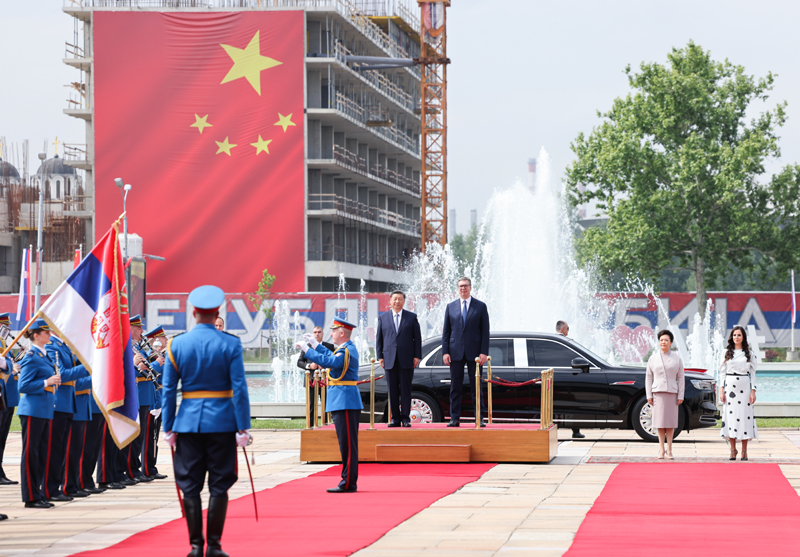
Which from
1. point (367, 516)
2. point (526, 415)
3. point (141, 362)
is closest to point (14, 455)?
point (141, 362)

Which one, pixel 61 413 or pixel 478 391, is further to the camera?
pixel 478 391

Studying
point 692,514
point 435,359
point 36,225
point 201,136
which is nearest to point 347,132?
point 201,136

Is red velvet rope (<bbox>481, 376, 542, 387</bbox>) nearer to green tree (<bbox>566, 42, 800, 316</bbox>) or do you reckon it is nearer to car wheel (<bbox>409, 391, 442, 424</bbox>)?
car wheel (<bbox>409, 391, 442, 424</bbox>)

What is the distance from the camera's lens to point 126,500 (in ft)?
36.1

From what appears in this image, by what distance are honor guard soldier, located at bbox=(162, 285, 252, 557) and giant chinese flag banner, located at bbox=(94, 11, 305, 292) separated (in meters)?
54.8

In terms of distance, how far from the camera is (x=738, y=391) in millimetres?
14867

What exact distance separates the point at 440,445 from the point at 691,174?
134ft

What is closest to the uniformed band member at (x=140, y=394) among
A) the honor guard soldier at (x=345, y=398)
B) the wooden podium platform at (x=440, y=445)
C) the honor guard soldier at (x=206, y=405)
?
the wooden podium platform at (x=440, y=445)

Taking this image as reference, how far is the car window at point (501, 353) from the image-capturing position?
659 inches

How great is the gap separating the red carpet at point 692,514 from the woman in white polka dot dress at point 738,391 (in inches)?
42.9

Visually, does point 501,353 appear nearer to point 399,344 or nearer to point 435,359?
point 435,359

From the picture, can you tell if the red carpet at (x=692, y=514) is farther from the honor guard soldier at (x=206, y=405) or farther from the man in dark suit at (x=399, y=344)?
the man in dark suit at (x=399, y=344)

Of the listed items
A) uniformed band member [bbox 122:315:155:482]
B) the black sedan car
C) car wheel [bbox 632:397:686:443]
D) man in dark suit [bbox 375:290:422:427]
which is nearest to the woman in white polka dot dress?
the black sedan car

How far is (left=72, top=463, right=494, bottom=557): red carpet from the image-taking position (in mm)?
7918
